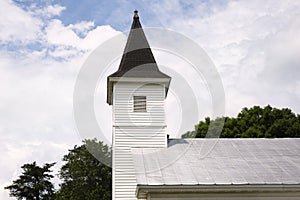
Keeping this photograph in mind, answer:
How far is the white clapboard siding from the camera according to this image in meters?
15.6

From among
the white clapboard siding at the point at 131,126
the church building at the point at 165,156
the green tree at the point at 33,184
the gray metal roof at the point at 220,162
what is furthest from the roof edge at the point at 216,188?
the green tree at the point at 33,184

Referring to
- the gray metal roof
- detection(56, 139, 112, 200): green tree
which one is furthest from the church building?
detection(56, 139, 112, 200): green tree

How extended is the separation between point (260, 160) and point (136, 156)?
461 centimetres

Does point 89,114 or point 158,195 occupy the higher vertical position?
point 89,114

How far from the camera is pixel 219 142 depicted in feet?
53.9

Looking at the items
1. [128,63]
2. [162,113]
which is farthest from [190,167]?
[128,63]

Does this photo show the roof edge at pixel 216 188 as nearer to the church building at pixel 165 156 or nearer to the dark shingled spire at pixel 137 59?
the church building at pixel 165 156

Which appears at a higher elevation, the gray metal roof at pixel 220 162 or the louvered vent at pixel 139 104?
the louvered vent at pixel 139 104

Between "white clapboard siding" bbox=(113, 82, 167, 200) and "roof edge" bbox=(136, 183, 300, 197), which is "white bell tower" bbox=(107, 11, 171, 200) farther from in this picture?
"roof edge" bbox=(136, 183, 300, 197)

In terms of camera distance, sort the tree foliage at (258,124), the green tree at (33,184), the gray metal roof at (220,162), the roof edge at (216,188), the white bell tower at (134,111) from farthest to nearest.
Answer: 1. the green tree at (33,184)
2. the tree foliage at (258,124)
3. the white bell tower at (134,111)
4. the gray metal roof at (220,162)
5. the roof edge at (216,188)

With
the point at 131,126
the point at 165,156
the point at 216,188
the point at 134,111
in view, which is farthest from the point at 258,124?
the point at 216,188

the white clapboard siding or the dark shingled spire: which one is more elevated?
the dark shingled spire

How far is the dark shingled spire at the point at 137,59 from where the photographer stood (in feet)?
56.6

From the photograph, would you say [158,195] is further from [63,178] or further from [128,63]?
[63,178]
